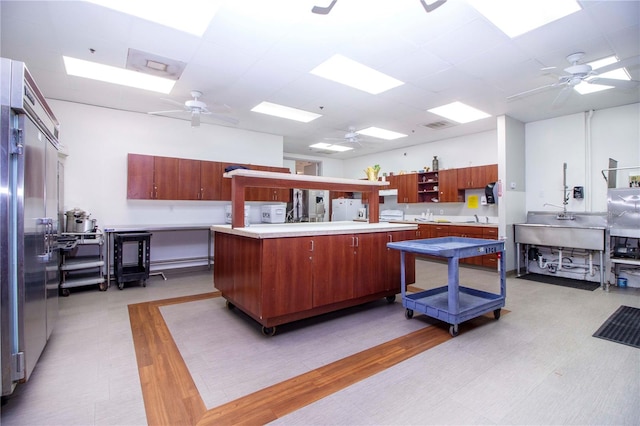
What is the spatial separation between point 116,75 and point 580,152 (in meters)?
7.88

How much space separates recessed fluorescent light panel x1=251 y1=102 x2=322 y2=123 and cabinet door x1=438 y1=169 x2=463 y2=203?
12.0 ft

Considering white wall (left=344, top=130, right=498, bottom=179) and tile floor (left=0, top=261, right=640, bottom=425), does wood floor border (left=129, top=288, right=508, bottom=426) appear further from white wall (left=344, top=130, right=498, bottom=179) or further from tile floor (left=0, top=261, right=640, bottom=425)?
white wall (left=344, top=130, right=498, bottom=179)

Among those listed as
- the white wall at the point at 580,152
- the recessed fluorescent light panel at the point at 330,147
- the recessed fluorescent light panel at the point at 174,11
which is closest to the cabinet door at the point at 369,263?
the recessed fluorescent light panel at the point at 174,11

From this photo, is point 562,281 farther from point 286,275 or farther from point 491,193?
point 286,275

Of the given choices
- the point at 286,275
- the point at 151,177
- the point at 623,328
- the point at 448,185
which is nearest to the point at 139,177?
the point at 151,177

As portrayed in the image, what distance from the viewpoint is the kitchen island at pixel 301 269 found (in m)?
2.86

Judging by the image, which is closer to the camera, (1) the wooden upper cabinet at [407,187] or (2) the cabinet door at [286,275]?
(2) the cabinet door at [286,275]

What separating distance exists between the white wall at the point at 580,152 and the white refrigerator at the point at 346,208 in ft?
15.3

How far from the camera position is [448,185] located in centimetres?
737

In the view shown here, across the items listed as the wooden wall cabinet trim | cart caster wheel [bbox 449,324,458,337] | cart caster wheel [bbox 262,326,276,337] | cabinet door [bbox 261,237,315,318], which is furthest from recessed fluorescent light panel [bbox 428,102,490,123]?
cart caster wheel [bbox 262,326,276,337]

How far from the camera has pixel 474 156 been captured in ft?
23.7

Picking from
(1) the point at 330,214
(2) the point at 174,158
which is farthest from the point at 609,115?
(2) the point at 174,158

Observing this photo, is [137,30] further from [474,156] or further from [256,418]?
[474,156]

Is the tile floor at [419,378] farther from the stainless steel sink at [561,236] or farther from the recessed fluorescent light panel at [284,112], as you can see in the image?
the recessed fluorescent light panel at [284,112]
